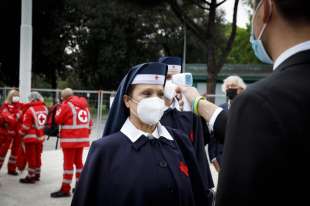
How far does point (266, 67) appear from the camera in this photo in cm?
2719

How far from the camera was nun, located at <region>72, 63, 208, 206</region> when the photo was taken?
2.33 meters

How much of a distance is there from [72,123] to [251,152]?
5.74 m

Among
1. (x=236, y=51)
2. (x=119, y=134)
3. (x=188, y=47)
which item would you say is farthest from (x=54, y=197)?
(x=236, y=51)

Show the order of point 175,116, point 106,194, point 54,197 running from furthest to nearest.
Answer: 1. point 54,197
2. point 175,116
3. point 106,194

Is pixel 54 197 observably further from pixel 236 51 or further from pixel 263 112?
pixel 236 51

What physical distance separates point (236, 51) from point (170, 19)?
71.9ft

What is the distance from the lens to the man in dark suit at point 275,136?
3.18ft

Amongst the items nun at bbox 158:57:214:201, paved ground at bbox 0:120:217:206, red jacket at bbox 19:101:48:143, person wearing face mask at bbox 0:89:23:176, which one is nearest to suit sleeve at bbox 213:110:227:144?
nun at bbox 158:57:214:201

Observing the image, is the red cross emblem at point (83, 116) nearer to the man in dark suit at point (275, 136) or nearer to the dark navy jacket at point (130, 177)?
the dark navy jacket at point (130, 177)

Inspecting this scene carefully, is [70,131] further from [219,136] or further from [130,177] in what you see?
[219,136]

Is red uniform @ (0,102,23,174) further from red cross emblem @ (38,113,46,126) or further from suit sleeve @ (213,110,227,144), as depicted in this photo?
suit sleeve @ (213,110,227,144)

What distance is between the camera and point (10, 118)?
285 inches

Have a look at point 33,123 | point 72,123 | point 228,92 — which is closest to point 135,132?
point 228,92

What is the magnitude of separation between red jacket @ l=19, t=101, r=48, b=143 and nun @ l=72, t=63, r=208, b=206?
186 inches
